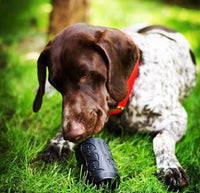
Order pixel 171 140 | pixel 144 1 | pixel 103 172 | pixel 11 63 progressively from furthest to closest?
pixel 144 1
pixel 11 63
pixel 171 140
pixel 103 172

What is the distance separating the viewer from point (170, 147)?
103 inches

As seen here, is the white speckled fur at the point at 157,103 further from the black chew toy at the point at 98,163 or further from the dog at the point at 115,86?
the black chew toy at the point at 98,163

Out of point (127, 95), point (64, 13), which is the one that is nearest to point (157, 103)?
point (127, 95)

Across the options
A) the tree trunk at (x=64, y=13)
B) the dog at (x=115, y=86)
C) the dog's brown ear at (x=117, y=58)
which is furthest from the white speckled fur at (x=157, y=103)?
the tree trunk at (x=64, y=13)

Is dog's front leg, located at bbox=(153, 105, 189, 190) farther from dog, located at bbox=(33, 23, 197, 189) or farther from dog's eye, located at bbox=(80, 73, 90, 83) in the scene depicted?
dog's eye, located at bbox=(80, 73, 90, 83)

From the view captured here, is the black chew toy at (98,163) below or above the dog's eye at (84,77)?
below

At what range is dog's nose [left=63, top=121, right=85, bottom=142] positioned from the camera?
6.83 feet

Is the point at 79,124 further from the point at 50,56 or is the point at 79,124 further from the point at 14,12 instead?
the point at 14,12

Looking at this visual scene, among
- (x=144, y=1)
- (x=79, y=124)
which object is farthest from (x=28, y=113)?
(x=144, y=1)

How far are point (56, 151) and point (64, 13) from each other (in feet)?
9.71

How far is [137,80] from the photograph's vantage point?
9.14 feet

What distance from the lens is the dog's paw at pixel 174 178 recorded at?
7.72ft

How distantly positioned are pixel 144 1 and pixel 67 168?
997 centimetres

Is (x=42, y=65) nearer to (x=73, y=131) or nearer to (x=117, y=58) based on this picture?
(x=117, y=58)
